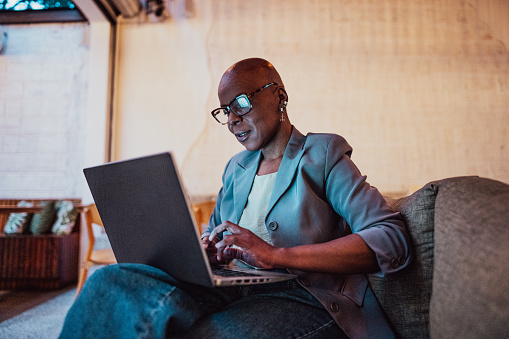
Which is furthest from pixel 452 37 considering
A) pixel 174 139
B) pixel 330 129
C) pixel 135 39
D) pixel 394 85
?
pixel 135 39

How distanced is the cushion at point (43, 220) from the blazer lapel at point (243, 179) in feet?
11.8

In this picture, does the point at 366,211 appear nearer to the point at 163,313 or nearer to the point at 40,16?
the point at 163,313

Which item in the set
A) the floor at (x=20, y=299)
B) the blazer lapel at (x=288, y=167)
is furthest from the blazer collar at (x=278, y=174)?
the floor at (x=20, y=299)

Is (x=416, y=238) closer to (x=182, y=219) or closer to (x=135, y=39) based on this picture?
(x=182, y=219)

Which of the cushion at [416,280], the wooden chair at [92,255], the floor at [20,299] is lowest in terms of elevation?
the floor at [20,299]

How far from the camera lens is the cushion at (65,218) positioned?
14.1 feet

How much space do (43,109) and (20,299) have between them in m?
2.40

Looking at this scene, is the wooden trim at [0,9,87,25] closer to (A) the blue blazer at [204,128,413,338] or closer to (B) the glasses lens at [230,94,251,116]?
(B) the glasses lens at [230,94,251,116]

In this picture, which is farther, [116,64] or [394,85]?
[116,64]

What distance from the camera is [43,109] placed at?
4.89 metres

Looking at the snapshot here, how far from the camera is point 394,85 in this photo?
4.36 m

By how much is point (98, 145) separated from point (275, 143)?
11.7 feet

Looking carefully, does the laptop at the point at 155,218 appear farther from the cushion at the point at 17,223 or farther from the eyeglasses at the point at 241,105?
the cushion at the point at 17,223

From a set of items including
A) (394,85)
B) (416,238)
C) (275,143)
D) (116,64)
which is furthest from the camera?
(116,64)
